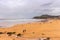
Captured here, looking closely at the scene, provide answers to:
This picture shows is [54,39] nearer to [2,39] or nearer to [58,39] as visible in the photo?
[58,39]

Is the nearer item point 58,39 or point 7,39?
point 7,39

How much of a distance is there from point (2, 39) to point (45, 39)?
6008mm

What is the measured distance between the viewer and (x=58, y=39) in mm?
29484

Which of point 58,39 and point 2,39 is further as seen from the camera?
point 58,39

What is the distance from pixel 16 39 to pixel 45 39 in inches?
160

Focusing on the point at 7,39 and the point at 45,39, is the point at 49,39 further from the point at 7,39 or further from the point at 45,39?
the point at 7,39

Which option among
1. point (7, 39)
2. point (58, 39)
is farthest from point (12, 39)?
point (58, 39)

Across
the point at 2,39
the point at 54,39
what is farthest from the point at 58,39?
the point at 2,39

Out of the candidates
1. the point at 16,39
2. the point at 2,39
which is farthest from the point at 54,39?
the point at 2,39

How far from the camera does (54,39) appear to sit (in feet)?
97.0

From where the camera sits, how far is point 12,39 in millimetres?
27281

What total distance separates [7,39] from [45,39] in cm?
544

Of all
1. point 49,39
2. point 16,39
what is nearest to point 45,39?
point 49,39

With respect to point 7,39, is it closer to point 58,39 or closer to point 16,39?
point 16,39
